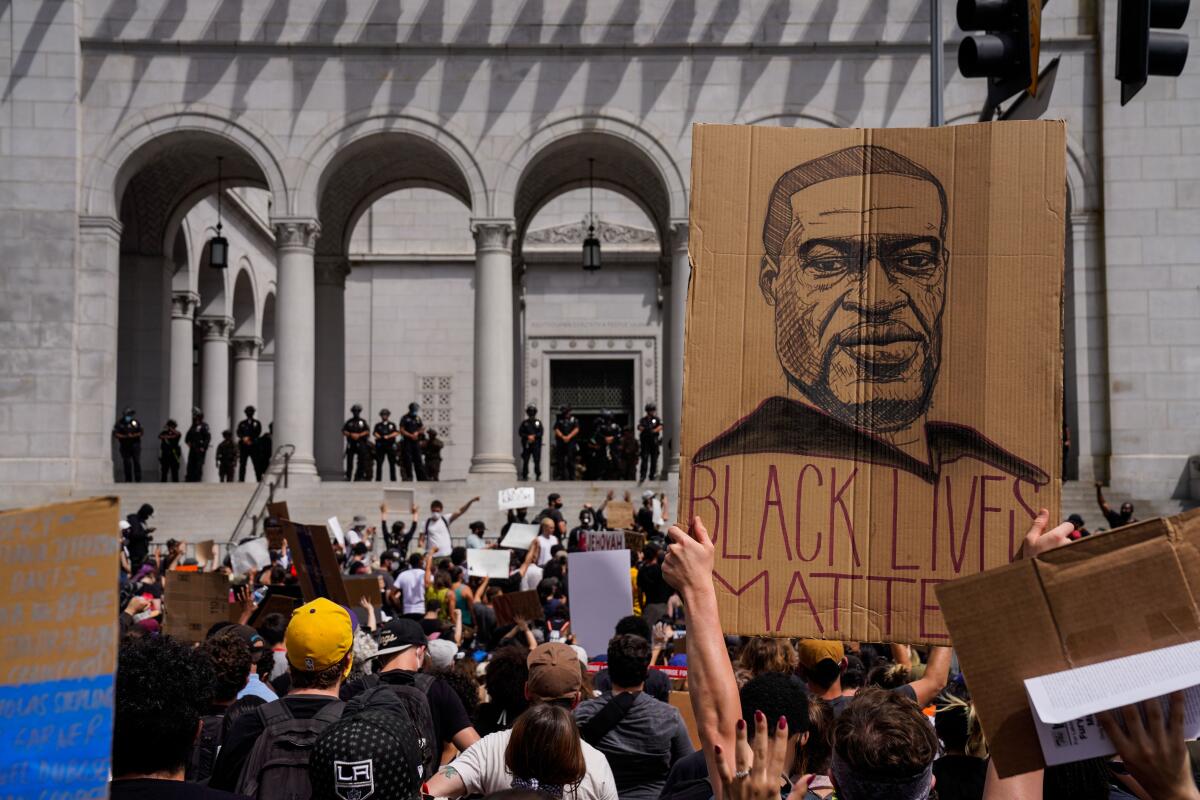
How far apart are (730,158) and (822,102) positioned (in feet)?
80.1

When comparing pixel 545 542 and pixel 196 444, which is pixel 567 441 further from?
pixel 545 542

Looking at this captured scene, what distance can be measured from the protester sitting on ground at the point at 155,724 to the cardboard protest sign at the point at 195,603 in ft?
23.2

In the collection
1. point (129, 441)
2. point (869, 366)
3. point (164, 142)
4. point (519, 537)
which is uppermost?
point (164, 142)

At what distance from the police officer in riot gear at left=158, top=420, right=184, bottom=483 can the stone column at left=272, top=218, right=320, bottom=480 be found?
9.16 feet

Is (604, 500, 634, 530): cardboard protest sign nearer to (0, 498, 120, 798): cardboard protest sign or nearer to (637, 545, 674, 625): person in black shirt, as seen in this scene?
(637, 545, 674, 625): person in black shirt

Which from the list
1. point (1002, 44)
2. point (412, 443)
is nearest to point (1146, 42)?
point (1002, 44)

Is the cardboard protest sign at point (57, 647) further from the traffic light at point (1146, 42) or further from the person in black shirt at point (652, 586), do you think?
the person in black shirt at point (652, 586)

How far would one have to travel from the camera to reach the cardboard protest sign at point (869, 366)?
4195 mm

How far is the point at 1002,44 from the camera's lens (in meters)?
9.25

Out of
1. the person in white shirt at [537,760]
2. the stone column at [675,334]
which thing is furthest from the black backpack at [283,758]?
the stone column at [675,334]

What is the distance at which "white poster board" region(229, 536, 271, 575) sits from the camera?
15430mm

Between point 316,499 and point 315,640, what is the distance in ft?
72.3

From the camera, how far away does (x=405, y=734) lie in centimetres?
393

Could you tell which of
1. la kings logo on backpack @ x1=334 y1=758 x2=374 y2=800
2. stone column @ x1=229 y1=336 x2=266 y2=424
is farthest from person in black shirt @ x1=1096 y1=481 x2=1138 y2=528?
stone column @ x1=229 y1=336 x2=266 y2=424
